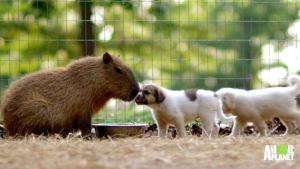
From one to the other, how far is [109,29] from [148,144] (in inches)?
414

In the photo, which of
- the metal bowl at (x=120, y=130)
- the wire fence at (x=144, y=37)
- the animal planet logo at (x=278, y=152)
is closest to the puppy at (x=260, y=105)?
the metal bowl at (x=120, y=130)

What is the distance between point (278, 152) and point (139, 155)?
4.75ft

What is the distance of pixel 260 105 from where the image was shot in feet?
29.1

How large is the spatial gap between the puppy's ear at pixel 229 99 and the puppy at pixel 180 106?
378 mm

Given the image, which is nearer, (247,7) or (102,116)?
(102,116)

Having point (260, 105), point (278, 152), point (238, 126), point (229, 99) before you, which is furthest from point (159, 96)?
point (278, 152)

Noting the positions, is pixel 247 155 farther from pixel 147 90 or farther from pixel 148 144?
pixel 147 90

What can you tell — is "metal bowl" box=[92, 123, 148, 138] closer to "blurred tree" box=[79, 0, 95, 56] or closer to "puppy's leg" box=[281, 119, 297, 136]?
"puppy's leg" box=[281, 119, 297, 136]

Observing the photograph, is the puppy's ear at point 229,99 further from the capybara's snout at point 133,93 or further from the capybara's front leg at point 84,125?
the capybara's front leg at point 84,125

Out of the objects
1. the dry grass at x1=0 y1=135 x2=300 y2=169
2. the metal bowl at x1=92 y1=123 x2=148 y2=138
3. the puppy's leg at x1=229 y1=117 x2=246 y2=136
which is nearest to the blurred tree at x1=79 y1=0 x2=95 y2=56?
the puppy's leg at x1=229 y1=117 x2=246 y2=136

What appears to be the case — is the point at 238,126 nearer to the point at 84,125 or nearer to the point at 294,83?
the point at 294,83

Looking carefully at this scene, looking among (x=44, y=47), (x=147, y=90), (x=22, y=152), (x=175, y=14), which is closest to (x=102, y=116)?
(x=147, y=90)

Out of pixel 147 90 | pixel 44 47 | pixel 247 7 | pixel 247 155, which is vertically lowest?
pixel 247 155

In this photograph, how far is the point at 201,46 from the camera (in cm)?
1683
